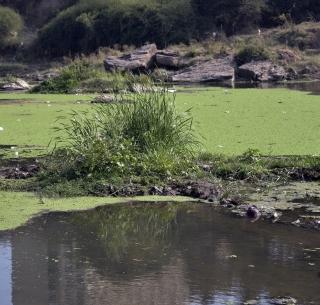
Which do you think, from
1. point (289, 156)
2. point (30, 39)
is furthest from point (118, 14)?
point (289, 156)

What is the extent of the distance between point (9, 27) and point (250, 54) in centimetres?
1554

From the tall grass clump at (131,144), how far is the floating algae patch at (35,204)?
1.62 ft

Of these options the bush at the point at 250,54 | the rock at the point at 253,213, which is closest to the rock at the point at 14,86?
the bush at the point at 250,54

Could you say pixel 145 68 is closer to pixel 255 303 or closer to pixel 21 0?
pixel 21 0

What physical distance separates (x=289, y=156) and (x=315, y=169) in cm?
62

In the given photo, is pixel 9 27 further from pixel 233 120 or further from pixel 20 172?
pixel 20 172

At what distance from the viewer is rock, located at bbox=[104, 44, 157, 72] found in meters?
26.3

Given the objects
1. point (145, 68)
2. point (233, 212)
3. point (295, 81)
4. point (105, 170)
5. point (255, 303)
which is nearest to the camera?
point (255, 303)

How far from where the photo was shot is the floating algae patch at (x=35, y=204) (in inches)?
261

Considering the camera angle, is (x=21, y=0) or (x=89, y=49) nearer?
(x=89, y=49)

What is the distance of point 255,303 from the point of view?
4.67m

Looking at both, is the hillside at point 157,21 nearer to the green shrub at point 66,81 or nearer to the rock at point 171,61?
the rock at point 171,61

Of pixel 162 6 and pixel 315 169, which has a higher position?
pixel 162 6

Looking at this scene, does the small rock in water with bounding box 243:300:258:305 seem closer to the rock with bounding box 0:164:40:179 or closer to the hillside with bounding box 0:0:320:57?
the rock with bounding box 0:164:40:179
